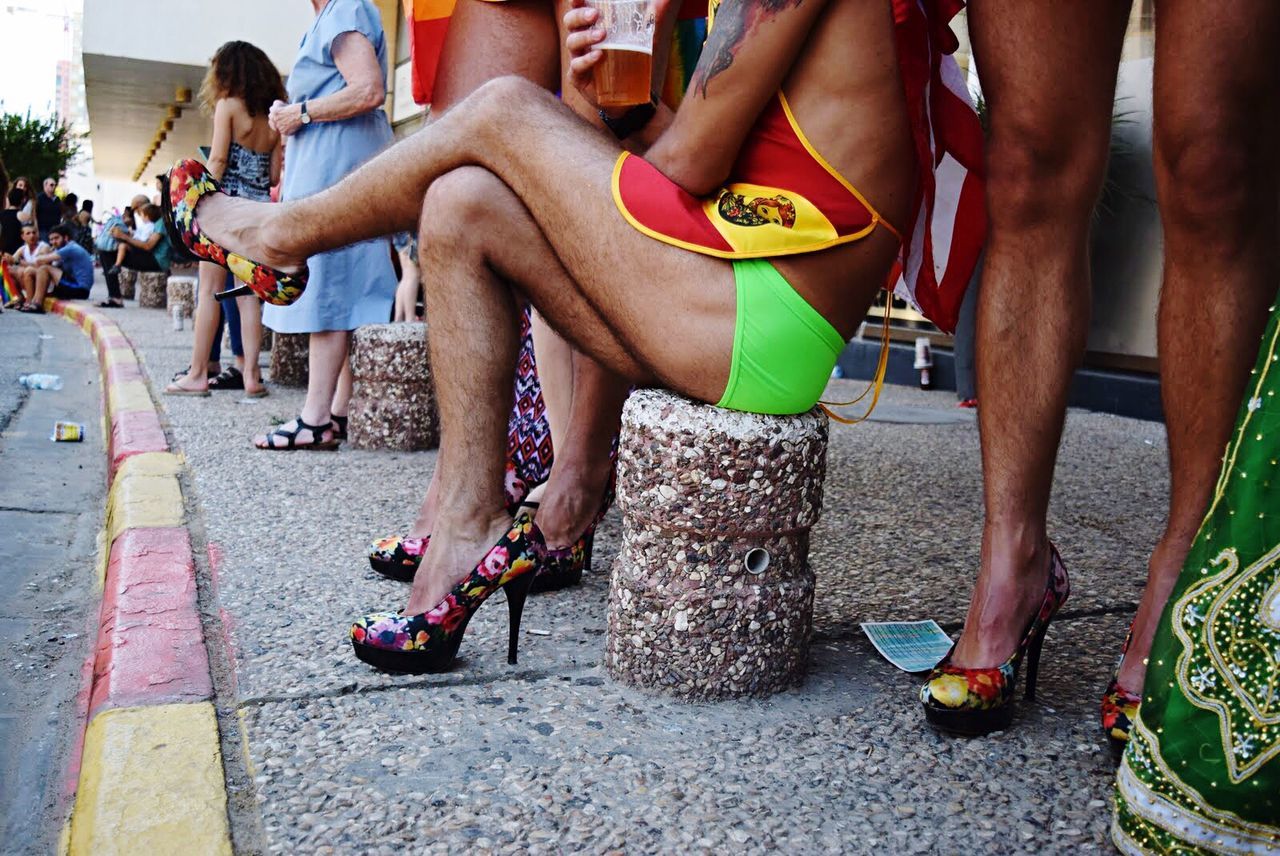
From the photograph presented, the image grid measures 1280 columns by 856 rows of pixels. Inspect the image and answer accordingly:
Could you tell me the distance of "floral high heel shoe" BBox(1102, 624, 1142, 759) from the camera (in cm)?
183

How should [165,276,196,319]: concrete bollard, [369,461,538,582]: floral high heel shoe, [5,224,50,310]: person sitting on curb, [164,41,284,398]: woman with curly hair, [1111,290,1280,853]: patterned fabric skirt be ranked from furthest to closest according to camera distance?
[5,224,50,310]: person sitting on curb
[165,276,196,319]: concrete bollard
[164,41,284,398]: woman with curly hair
[369,461,538,582]: floral high heel shoe
[1111,290,1280,853]: patterned fabric skirt

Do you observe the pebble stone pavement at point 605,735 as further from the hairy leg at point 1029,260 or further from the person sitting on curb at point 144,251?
the person sitting on curb at point 144,251

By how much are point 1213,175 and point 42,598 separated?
2.92 metres

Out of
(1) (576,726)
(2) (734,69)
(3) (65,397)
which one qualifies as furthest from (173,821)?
(3) (65,397)

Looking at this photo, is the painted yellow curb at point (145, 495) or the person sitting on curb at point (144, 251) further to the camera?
the person sitting on curb at point (144, 251)

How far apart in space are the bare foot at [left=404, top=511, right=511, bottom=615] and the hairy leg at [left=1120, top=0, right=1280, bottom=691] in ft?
3.85

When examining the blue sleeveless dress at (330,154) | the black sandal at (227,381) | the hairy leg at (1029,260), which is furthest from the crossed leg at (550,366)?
the black sandal at (227,381)

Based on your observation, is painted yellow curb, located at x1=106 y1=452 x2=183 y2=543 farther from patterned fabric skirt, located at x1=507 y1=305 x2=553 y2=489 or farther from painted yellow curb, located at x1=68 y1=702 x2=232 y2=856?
painted yellow curb, located at x1=68 y1=702 x2=232 y2=856

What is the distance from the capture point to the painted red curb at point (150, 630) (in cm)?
198

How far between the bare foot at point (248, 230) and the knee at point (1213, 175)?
1690 mm

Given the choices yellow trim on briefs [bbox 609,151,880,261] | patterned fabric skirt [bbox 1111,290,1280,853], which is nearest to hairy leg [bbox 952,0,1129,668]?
yellow trim on briefs [bbox 609,151,880,261]

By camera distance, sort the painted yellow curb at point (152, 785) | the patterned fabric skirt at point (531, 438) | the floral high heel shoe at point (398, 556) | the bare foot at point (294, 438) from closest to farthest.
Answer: the painted yellow curb at point (152, 785) < the floral high heel shoe at point (398, 556) < the patterned fabric skirt at point (531, 438) < the bare foot at point (294, 438)

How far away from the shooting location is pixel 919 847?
5.08 ft

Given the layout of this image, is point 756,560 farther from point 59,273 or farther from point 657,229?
point 59,273
